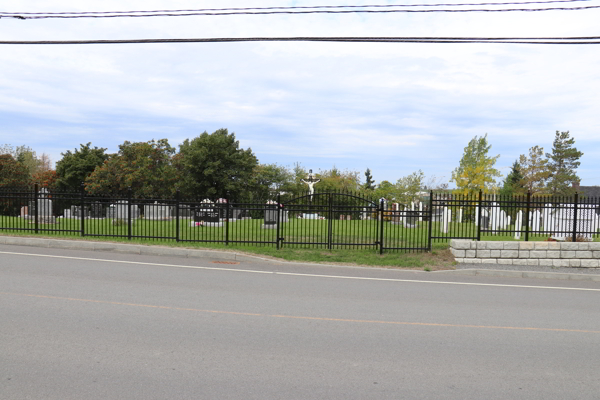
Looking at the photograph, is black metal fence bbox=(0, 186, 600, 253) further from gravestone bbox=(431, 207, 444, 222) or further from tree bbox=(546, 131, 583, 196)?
tree bbox=(546, 131, 583, 196)

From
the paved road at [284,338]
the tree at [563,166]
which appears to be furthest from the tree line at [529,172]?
the paved road at [284,338]

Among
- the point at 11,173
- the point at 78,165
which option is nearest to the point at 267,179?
the point at 78,165

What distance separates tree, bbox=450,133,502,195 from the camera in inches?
1492

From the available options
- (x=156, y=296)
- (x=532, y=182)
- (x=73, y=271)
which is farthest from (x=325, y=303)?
(x=532, y=182)

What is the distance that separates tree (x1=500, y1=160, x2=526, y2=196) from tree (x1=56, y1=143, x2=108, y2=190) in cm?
4172

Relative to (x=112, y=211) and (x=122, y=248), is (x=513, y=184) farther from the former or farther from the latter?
(x=122, y=248)

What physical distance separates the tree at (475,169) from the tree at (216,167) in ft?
61.6

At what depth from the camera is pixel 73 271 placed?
998 cm

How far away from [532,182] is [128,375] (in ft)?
191

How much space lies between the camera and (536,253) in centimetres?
1304

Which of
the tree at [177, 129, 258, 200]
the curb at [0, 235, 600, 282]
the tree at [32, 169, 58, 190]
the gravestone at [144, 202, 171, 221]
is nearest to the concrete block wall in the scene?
the curb at [0, 235, 600, 282]

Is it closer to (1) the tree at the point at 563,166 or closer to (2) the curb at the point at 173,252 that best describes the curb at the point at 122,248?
(2) the curb at the point at 173,252

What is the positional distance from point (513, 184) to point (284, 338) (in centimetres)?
6176

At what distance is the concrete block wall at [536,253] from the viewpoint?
13023 millimetres
